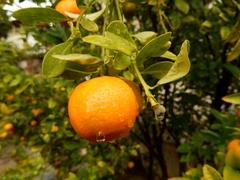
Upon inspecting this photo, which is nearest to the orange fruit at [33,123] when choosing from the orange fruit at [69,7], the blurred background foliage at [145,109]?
the blurred background foliage at [145,109]

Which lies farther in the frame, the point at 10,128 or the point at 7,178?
the point at 10,128

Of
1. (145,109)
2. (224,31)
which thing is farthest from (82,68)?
(145,109)

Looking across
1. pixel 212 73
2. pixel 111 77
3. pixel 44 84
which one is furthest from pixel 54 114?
pixel 111 77

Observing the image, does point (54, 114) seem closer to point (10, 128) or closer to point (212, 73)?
point (10, 128)

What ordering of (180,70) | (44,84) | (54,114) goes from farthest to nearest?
1. (44,84)
2. (54,114)
3. (180,70)

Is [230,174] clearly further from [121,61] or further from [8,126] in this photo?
[8,126]

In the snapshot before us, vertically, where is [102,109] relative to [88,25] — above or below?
below

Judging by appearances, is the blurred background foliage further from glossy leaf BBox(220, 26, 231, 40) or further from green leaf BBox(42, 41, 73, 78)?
green leaf BBox(42, 41, 73, 78)
